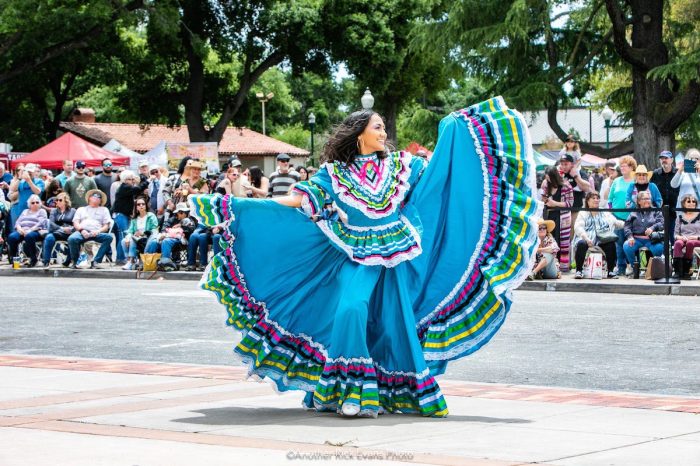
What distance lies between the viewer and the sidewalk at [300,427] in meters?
6.02

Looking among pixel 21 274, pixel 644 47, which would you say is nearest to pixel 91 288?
pixel 21 274

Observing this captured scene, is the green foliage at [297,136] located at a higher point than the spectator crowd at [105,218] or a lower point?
higher

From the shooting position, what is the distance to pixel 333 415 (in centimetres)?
749

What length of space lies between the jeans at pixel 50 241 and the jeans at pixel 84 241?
0.39 m

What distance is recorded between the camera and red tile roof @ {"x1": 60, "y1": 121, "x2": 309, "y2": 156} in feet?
267

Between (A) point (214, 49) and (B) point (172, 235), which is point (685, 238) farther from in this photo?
(A) point (214, 49)

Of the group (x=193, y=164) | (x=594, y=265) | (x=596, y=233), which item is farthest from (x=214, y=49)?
(x=594, y=265)

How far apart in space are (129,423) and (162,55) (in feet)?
143

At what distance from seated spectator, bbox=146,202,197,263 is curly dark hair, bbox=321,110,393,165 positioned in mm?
13767

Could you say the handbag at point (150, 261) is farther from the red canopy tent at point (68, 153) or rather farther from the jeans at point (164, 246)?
the red canopy tent at point (68, 153)

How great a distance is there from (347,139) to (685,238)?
11.2 meters

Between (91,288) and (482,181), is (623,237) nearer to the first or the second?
(91,288)

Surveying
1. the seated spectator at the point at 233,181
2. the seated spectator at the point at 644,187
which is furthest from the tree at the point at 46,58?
the seated spectator at the point at 644,187

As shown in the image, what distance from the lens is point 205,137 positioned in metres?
49.3
